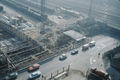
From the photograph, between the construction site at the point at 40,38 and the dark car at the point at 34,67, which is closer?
the dark car at the point at 34,67

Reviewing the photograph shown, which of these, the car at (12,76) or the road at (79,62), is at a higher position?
the road at (79,62)

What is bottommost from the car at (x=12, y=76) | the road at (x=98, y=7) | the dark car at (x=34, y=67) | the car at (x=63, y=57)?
the car at (x=12, y=76)

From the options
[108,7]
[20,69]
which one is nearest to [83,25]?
[20,69]

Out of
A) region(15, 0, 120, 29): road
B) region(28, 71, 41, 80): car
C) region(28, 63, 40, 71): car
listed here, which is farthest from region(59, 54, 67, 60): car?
region(15, 0, 120, 29): road

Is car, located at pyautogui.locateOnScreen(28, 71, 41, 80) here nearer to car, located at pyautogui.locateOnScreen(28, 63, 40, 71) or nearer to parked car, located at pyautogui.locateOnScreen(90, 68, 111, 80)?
car, located at pyautogui.locateOnScreen(28, 63, 40, 71)

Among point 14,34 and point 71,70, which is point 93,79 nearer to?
point 71,70

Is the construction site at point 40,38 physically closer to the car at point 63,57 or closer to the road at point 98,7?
the car at point 63,57

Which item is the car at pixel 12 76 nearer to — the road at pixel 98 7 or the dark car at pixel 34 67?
the dark car at pixel 34 67

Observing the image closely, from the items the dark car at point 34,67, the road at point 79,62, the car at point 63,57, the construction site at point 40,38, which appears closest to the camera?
the dark car at point 34,67

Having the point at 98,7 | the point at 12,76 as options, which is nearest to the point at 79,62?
the point at 12,76

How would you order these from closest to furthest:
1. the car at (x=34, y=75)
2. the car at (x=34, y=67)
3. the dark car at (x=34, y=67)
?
the car at (x=34, y=75) → the dark car at (x=34, y=67) → the car at (x=34, y=67)

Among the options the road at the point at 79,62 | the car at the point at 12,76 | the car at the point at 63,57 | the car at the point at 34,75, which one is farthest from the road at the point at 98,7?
the car at the point at 12,76
